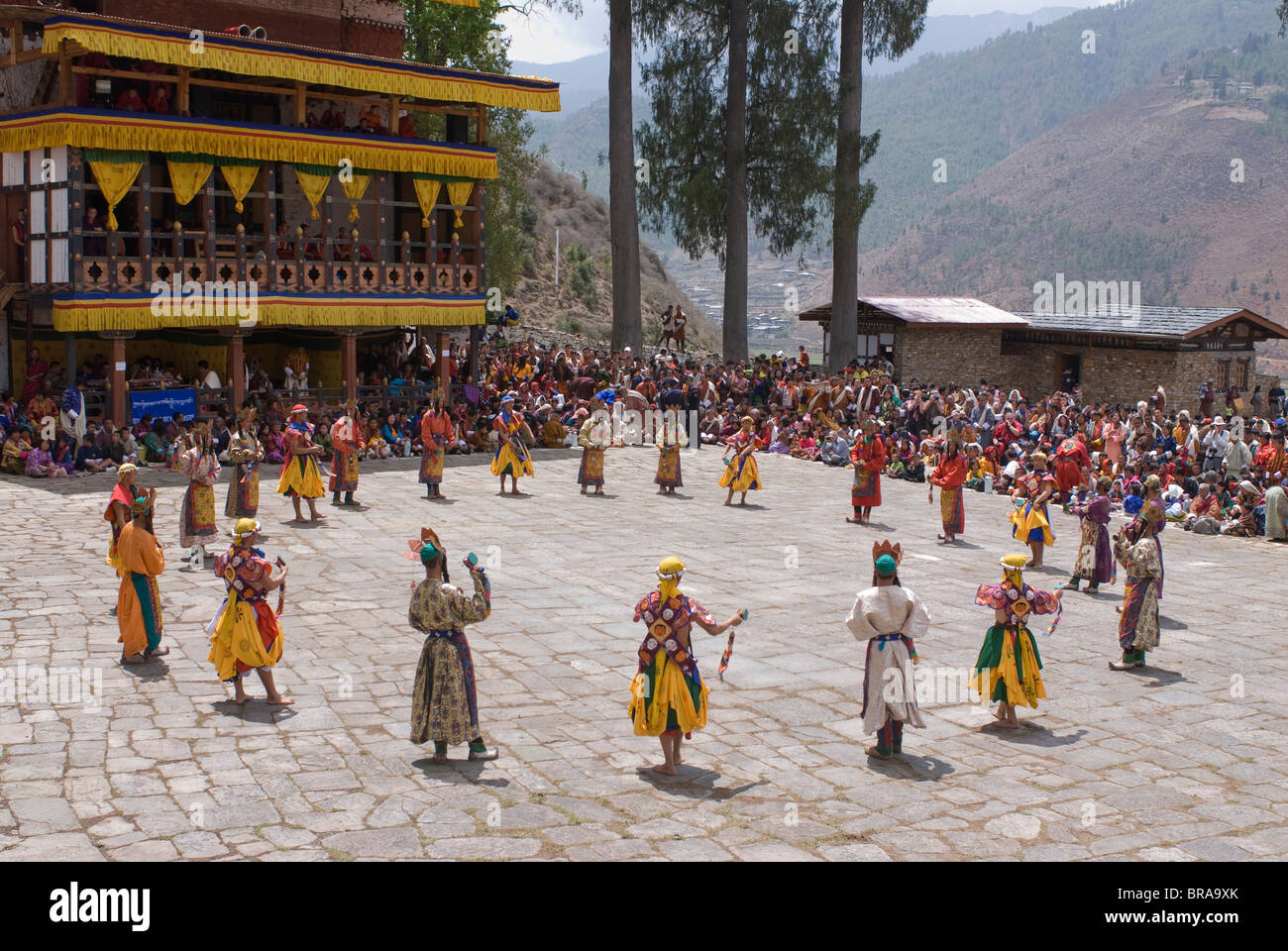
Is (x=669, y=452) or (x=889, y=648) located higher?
(x=669, y=452)

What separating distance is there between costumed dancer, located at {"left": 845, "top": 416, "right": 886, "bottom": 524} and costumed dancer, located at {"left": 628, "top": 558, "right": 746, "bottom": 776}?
31.1 ft

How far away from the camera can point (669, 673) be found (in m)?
8.70

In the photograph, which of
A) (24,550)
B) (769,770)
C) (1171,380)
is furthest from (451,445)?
(1171,380)

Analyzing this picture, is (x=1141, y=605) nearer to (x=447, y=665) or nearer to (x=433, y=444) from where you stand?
(x=447, y=665)

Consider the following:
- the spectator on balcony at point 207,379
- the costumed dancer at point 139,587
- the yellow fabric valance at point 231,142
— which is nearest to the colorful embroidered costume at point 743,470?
the spectator on balcony at point 207,379

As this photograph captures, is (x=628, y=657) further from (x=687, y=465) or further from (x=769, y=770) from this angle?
(x=687, y=465)

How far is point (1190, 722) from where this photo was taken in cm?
1006

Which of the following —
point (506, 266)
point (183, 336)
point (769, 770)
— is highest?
point (506, 266)

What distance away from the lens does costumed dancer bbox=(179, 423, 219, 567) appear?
545 inches

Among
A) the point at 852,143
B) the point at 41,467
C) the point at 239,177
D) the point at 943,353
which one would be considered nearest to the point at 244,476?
the point at 41,467

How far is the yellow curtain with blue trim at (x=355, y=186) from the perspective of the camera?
81.3ft

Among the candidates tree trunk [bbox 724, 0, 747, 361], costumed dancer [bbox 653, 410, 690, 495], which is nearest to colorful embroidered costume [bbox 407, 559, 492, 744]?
costumed dancer [bbox 653, 410, 690, 495]

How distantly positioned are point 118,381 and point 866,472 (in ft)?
38.8

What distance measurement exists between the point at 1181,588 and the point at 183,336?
55.2 feet
